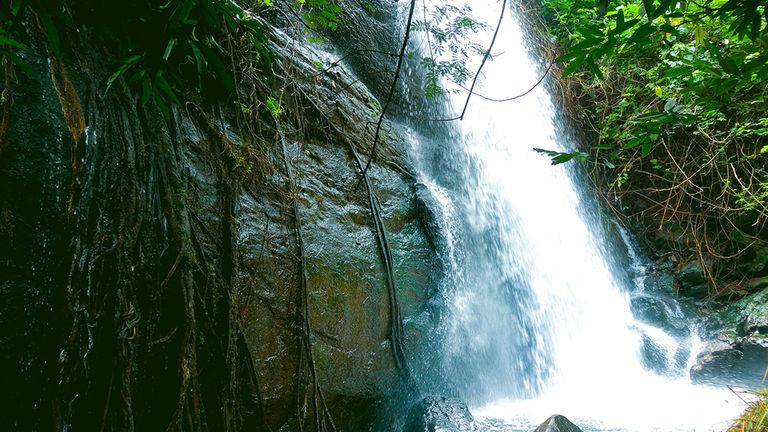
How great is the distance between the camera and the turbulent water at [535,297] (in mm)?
4074

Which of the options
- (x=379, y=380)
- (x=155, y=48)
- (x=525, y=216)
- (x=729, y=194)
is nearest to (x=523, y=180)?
(x=525, y=216)

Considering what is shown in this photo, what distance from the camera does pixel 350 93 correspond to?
4137 mm

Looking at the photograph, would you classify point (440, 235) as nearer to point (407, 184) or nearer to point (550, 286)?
point (407, 184)

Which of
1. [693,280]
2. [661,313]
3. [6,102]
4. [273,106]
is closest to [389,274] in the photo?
[273,106]

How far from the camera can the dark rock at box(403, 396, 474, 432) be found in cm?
308

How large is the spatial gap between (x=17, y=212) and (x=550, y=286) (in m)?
5.12

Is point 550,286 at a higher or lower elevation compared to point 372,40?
lower

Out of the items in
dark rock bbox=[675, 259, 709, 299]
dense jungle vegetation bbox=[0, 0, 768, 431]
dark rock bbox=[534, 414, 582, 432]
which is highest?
dense jungle vegetation bbox=[0, 0, 768, 431]

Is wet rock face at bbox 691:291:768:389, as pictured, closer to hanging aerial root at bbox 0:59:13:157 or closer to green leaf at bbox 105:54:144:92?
green leaf at bbox 105:54:144:92

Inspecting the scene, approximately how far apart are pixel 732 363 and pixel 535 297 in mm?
2033

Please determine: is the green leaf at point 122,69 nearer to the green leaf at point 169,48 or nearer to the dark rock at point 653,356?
the green leaf at point 169,48

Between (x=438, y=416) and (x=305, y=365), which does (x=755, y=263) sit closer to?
(x=438, y=416)

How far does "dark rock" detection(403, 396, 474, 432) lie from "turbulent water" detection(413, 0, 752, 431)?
0.47m

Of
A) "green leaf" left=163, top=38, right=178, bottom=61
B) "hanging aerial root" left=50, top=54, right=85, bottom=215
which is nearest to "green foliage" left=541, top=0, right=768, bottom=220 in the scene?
"green leaf" left=163, top=38, right=178, bottom=61
